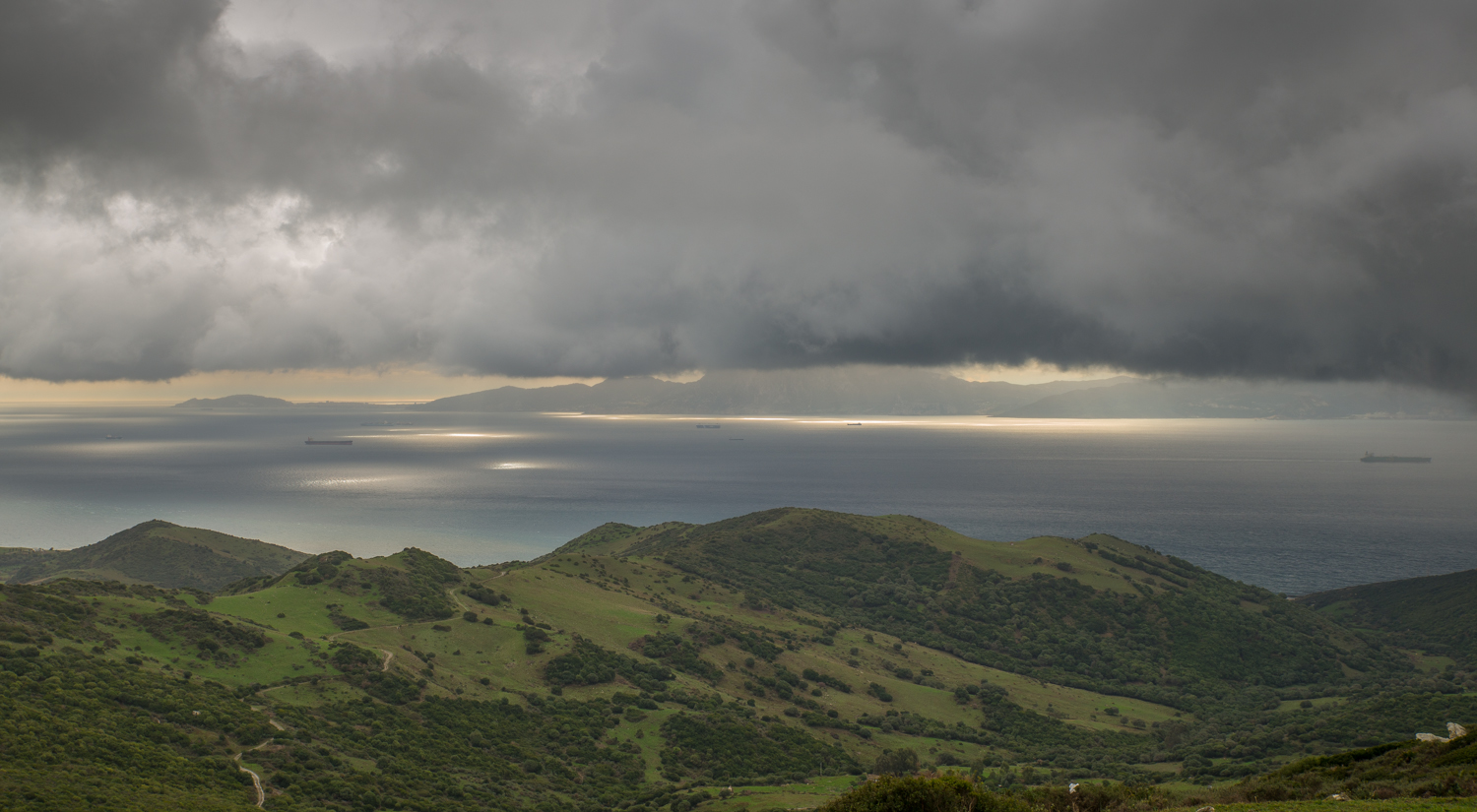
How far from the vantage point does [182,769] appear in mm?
48875

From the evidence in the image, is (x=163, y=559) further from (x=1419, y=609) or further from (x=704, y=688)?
(x=1419, y=609)

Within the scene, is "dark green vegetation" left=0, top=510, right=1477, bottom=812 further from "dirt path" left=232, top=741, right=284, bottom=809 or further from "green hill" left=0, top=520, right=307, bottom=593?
"green hill" left=0, top=520, right=307, bottom=593

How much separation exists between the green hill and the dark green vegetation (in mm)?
84583

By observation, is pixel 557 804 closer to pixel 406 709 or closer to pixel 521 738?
pixel 521 738

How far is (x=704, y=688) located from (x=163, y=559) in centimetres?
15418

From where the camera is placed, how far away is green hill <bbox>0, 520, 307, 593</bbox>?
549 ft

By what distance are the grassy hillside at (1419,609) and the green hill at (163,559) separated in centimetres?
23958

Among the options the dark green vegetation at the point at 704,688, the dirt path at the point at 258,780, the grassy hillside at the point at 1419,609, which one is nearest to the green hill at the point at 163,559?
the dark green vegetation at the point at 704,688

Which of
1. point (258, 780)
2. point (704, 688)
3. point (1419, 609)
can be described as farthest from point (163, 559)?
point (1419, 609)

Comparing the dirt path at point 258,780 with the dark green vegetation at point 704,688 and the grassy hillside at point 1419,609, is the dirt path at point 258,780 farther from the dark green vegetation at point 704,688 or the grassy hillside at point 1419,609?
the grassy hillside at point 1419,609

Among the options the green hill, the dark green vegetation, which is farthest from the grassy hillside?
the green hill

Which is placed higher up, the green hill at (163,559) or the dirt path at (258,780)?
the dirt path at (258,780)

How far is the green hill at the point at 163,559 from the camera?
549ft

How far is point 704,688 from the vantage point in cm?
9181
